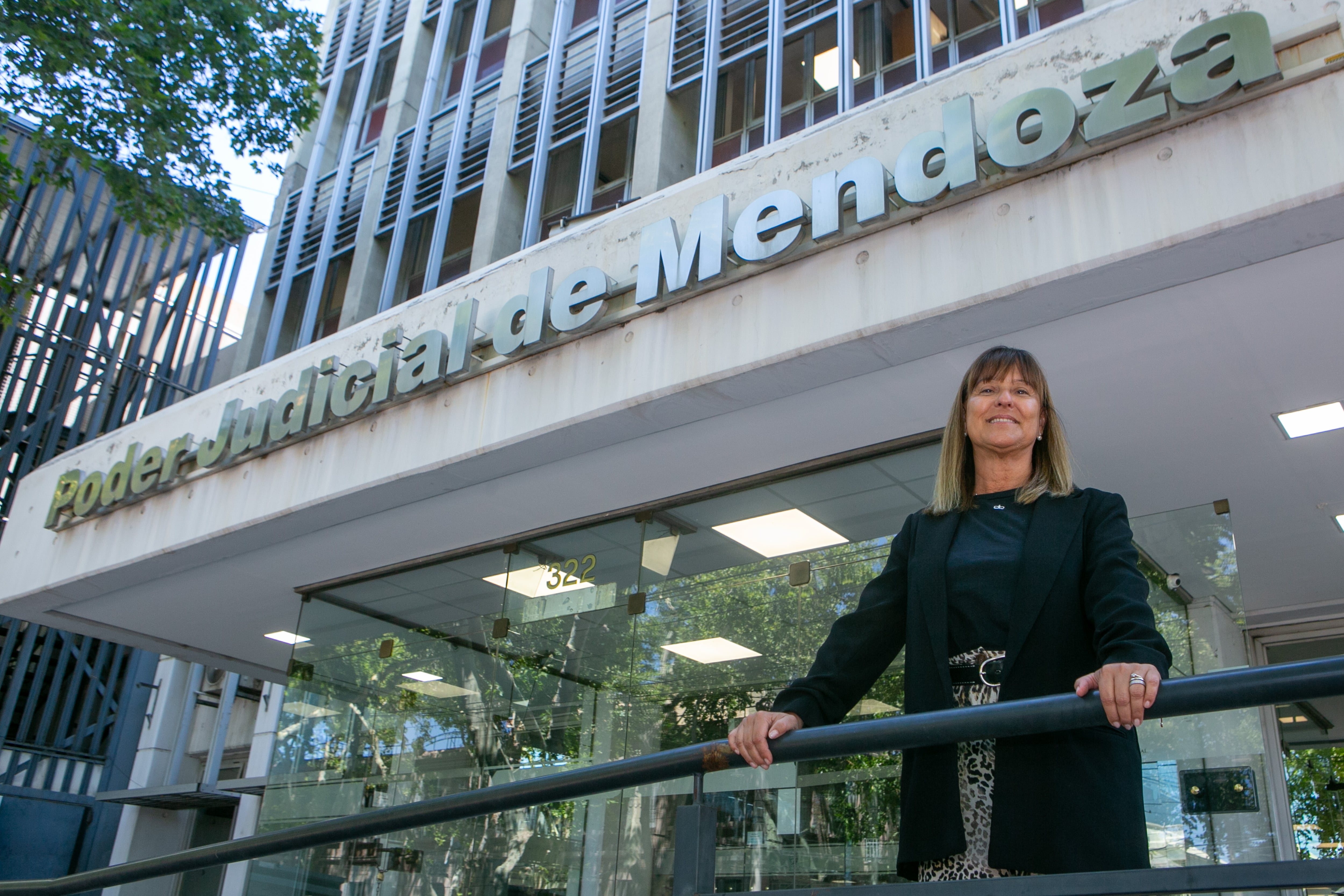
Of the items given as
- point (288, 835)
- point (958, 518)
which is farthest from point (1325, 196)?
point (288, 835)

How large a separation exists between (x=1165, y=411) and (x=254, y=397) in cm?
635

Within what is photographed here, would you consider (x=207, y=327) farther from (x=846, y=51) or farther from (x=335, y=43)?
(x=846, y=51)

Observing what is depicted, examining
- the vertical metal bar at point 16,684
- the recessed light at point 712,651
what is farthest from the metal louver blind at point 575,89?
the vertical metal bar at point 16,684

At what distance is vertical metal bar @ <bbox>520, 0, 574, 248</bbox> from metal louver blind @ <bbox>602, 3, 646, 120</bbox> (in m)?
0.67

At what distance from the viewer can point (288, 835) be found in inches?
104

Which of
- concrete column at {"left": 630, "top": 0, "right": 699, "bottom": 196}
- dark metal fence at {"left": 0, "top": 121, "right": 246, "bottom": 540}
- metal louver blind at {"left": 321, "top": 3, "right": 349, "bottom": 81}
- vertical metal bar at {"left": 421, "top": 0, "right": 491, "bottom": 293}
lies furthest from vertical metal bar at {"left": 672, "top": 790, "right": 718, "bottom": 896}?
dark metal fence at {"left": 0, "top": 121, "right": 246, "bottom": 540}

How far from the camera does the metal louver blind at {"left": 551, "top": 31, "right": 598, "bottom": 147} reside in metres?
10.5

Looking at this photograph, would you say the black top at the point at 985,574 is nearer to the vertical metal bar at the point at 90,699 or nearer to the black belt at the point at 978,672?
the black belt at the point at 978,672

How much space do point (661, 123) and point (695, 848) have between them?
27.8 feet

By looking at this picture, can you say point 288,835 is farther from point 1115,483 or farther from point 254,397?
point 254,397

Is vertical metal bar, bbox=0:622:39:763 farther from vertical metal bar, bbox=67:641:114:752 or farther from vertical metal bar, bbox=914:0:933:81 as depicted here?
vertical metal bar, bbox=914:0:933:81

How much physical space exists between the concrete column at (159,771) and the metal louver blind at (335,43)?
30.8ft

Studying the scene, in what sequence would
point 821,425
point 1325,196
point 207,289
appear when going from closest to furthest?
point 1325,196 → point 821,425 → point 207,289

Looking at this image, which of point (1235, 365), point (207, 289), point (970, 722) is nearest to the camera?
point (970, 722)
